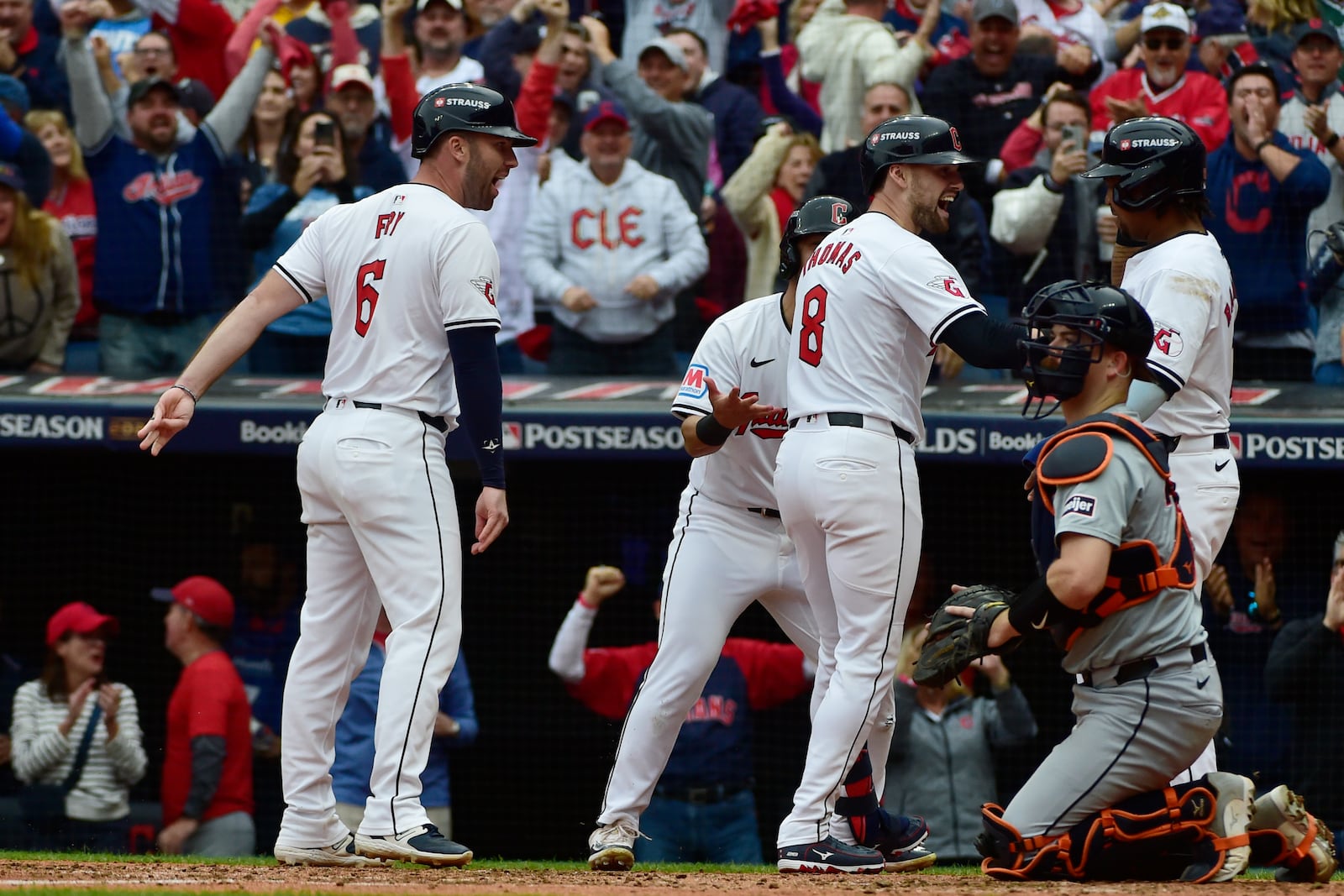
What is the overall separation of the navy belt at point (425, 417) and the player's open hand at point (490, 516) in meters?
0.23

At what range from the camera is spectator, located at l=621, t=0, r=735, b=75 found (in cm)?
949

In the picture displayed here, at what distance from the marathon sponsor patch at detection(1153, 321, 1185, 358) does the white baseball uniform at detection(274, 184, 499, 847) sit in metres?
1.70

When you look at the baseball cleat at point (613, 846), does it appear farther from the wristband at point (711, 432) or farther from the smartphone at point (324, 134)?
the smartphone at point (324, 134)

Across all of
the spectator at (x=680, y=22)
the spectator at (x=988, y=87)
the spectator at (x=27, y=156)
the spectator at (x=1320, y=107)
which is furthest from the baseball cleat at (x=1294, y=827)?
the spectator at (x=27, y=156)

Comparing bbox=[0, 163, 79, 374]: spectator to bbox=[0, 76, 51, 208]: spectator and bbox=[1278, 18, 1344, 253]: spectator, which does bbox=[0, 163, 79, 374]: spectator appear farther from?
bbox=[1278, 18, 1344, 253]: spectator

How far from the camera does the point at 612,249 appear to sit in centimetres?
818

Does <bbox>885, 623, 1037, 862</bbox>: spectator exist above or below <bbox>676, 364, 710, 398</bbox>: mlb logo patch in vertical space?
below

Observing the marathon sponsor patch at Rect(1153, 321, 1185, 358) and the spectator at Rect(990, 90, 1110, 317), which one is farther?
the spectator at Rect(990, 90, 1110, 317)

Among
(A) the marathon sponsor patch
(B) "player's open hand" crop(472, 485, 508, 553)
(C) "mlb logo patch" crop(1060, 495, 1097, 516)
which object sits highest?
(A) the marathon sponsor patch

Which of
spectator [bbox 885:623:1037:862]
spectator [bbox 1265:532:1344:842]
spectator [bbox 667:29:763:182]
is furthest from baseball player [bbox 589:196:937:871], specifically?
spectator [bbox 667:29:763:182]

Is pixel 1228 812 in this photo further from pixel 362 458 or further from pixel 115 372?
pixel 115 372

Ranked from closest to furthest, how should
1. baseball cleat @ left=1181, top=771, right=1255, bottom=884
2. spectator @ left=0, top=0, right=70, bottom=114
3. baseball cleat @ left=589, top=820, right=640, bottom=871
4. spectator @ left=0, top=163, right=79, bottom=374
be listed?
baseball cleat @ left=1181, top=771, right=1255, bottom=884, baseball cleat @ left=589, top=820, right=640, bottom=871, spectator @ left=0, top=163, right=79, bottom=374, spectator @ left=0, top=0, right=70, bottom=114

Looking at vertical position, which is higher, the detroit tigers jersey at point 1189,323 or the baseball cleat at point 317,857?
the detroit tigers jersey at point 1189,323

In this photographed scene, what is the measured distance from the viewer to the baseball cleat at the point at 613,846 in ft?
15.9
